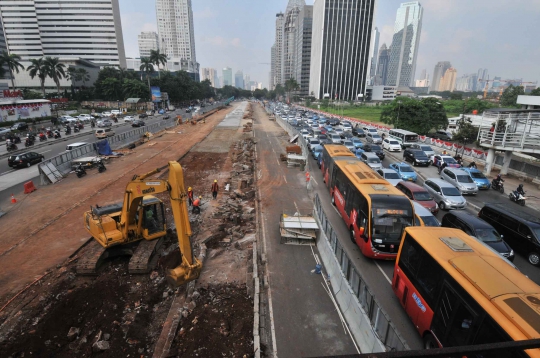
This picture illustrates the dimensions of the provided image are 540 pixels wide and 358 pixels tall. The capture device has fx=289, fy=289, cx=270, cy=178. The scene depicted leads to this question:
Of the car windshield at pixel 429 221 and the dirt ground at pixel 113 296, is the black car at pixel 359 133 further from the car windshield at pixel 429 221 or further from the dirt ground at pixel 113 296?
the car windshield at pixel 429 221

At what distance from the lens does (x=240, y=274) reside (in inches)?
473

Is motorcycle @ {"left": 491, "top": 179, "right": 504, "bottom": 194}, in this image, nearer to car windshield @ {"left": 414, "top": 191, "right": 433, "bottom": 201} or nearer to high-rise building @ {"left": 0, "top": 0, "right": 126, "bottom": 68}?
car windshield @ {"left": 414, "top": 191, "right": 433, "bottom": 201}

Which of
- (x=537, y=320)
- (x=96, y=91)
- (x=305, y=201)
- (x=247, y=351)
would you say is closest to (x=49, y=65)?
(x=96, y=91)

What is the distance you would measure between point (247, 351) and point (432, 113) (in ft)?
162

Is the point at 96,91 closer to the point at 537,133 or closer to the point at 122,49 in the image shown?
the point at 122,49

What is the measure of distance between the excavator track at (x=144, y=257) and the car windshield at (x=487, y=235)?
14.0 metres

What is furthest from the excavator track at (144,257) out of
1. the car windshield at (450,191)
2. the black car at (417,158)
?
the black car at (417,158)

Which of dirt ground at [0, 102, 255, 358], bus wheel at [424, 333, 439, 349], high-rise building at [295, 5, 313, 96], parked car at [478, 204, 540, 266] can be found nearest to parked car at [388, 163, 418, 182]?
parked car at [478, 204, 540, 266]

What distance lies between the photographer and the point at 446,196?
18656 mm

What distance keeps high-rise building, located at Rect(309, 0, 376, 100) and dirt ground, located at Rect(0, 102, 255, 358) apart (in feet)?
490

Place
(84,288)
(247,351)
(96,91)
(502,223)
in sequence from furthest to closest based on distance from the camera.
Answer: (96,91) < (502,223) < (84,288) < (247,351)

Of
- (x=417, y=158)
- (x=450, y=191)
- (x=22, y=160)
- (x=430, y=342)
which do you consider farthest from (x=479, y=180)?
(x=22, y=160)

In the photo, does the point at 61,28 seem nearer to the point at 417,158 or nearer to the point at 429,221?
the point at 417,158

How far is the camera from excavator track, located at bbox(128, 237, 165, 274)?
39.2 ft
